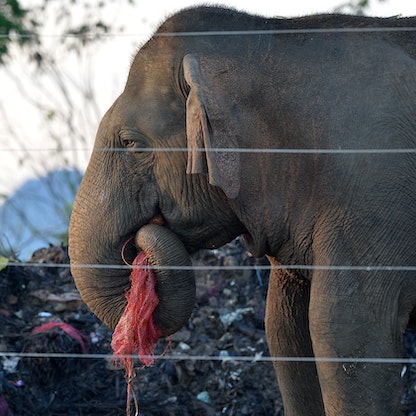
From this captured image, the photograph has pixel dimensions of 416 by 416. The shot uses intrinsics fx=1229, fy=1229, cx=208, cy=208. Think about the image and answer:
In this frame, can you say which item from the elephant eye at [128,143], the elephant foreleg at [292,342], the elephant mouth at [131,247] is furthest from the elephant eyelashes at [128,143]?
the elephant foreleg at [292,342]

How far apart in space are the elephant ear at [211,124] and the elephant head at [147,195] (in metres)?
0.09

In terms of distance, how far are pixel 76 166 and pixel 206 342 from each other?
11.3ft

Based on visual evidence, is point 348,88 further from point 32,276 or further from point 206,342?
point 32,276

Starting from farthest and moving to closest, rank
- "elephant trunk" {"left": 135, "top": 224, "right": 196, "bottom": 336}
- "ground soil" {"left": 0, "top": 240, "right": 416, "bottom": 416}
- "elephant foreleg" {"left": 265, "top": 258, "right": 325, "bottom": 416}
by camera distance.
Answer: "ground soil" {"left": 0, "top": 240, "right": 416, "bottom": 416} < "elephant foreleg" {"left": 265, "top": 258, "right": 325, "bottom": 416} < "elephant trunk" {"left": 135, "top": 224, "right": 196, "bottom": 336}

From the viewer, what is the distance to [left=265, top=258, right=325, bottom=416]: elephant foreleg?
4930mm

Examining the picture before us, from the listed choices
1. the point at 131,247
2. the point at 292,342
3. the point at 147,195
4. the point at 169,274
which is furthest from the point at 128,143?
the point at 292,342

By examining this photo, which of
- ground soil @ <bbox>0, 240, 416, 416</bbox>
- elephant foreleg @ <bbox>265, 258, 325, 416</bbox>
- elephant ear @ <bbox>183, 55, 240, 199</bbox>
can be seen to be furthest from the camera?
ground soil @ <bbox>0, 240, 416, 416</bbox>

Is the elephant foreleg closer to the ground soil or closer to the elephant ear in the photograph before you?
the ground soil

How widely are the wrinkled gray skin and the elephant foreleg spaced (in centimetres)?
26

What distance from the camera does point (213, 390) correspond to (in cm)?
586

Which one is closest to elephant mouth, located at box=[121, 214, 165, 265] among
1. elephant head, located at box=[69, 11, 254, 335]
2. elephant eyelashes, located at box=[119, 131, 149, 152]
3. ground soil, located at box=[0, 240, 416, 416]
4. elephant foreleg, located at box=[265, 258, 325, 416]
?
elephant head, located at box=[69, 11, 254, 335]

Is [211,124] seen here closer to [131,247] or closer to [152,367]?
[131,247]

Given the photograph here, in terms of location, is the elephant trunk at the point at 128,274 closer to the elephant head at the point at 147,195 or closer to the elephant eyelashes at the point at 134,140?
the elephant head at the point at 147,195

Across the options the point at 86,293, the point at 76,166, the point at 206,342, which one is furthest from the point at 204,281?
the point at 76,166
